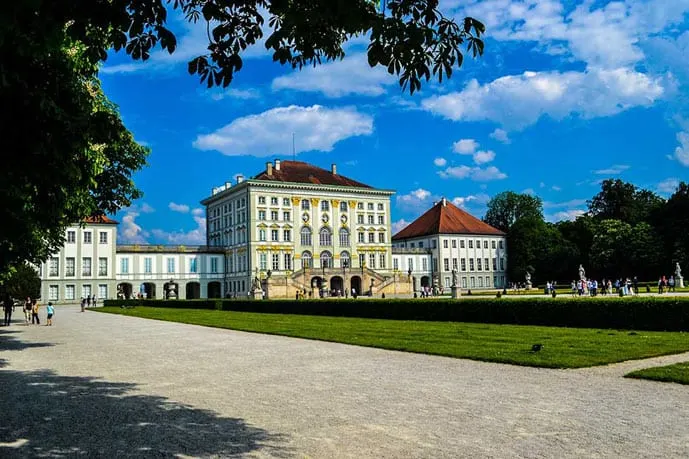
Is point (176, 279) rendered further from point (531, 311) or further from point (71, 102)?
point (71, 102)

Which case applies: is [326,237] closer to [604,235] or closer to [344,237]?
[344,237]

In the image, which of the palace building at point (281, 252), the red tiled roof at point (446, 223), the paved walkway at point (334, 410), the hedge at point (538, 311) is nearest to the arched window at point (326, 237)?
the palace building at point (281, 252)

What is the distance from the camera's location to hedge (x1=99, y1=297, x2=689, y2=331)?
18.1 meters

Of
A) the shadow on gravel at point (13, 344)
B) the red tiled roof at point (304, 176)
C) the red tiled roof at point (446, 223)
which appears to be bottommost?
the shadow on gravel at point (13, 344)

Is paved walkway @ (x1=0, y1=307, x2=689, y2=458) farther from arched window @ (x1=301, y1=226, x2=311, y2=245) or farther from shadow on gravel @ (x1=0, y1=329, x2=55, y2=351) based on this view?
arched window @ (x1=301, y1=226, x2=311, y2=245)

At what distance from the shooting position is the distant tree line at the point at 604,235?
68375 millimetres

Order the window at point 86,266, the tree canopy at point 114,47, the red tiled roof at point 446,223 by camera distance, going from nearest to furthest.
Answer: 1. the tree canopy at point 114,47
2. the window at point 86,266
3. the red tiled roof at point 446,223

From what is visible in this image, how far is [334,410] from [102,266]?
70.2 metres

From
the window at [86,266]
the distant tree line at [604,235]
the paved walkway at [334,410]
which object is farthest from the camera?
the window at [86,266]

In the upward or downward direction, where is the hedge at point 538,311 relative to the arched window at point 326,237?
downward

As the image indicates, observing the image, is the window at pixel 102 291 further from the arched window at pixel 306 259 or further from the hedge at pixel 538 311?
the hedge at pixel 538 311

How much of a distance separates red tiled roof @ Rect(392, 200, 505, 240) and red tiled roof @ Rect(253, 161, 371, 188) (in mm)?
12759

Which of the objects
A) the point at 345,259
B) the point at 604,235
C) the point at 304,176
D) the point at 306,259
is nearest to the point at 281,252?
the point at 306,259

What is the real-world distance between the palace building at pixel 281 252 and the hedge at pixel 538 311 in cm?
3860
